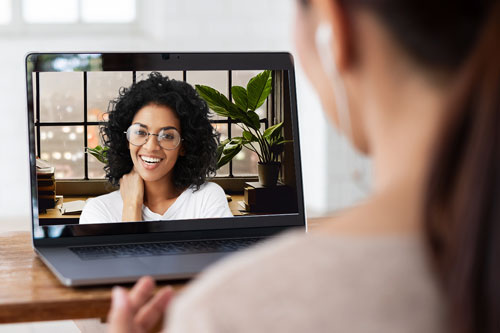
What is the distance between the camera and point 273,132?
1120mm

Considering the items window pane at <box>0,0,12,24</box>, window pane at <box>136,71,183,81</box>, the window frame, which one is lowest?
the window frame

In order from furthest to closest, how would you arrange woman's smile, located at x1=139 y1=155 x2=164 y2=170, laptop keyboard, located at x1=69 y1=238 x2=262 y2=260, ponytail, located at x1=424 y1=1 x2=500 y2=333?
woman's smile, located at x1=139 y1=155 x2=164 y2=170
laptop keyboard, located at x1=69 y1=238 x2=262 y2=260
ponytail, located at x1=424 y1=1 x2=500 y2=333

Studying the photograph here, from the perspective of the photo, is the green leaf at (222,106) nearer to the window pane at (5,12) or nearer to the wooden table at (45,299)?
the wooden table at (45,299)

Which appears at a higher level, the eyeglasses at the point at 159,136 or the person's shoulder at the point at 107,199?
the eyeglasses at the point at 159,136

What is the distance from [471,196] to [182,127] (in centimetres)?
78

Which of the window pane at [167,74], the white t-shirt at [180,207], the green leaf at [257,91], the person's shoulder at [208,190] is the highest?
the window pane at [167,74]

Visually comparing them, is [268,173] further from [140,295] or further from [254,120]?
[140,295]

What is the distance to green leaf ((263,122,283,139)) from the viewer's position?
1.12 meters

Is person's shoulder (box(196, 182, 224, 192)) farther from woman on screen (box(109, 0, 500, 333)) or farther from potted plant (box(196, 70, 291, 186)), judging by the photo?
woman on screen (box(109, 0, 500, 333))

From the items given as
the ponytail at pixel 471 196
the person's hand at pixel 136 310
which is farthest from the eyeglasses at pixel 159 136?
the ponytail at pixel 471 196

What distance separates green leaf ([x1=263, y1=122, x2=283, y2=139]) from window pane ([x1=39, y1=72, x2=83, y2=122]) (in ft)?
1.03

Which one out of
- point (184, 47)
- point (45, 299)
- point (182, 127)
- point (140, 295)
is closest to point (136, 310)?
point (140, 295)

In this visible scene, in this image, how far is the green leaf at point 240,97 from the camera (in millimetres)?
1101

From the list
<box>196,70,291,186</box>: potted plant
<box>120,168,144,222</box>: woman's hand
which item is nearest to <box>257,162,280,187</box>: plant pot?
<box>196,70,291,186</box>: potted plant
